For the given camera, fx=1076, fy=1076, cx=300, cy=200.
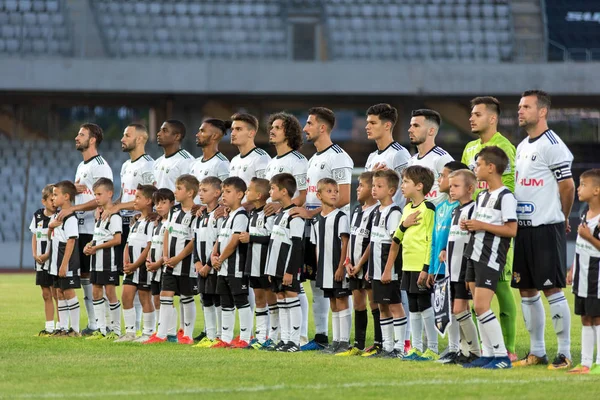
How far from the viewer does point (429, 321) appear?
8.83 metres

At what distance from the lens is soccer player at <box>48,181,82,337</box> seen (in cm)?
1133

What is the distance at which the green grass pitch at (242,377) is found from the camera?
6703mm

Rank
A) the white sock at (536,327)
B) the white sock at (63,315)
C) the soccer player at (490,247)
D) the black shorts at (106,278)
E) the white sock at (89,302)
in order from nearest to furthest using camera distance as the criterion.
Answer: the soccer player at (490,247) → the white sock at (536,327) → the black shorts at (106,278) → the white sock at (63,315) → the white sock at (89,302)

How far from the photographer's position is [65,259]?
1128 centimetres

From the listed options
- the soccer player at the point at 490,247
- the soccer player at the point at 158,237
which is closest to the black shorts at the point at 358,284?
the soccer player at the point at 490,247

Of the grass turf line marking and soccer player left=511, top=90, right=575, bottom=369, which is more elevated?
soccer player left=511, top=90, right=575, bottom=369

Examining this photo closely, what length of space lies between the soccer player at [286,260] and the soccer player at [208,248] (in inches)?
28.9

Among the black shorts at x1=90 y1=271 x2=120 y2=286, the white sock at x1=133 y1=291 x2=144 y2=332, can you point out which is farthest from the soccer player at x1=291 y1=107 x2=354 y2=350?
the white sock at x1=133 y1=291 x2=144 y2=332

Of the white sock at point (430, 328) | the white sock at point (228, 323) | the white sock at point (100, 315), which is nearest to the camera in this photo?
the white sock at point (430, 328)

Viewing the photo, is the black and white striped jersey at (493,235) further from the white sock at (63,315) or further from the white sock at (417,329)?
the white sock at (63,315)

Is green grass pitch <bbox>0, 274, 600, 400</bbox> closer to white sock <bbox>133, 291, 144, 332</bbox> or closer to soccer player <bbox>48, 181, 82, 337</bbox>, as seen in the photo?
soccer player <bbox>48, 181, 82, 337</bbox>

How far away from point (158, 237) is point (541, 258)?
13.3ft

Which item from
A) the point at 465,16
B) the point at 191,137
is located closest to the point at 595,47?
the point at 465,16

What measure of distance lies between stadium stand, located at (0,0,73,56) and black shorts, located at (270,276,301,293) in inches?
752
